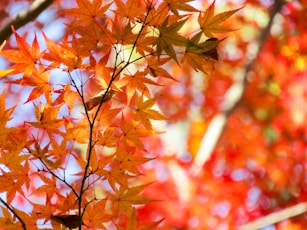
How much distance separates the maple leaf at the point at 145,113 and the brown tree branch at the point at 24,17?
34 centimetres

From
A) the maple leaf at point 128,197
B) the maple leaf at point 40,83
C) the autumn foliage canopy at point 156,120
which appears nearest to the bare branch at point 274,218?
the autumn foliage canopy at point 156,120

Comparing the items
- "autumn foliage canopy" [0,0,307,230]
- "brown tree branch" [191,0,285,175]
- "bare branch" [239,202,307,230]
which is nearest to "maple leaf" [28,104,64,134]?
"autumn foliage canopy" [0,0,307,230]

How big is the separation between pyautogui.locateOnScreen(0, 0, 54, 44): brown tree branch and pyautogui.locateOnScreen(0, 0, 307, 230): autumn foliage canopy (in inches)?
3.1

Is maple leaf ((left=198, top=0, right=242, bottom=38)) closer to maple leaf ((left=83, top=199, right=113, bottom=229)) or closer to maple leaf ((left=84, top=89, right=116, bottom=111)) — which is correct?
maple leaf ((left=84, top=89, right=116, bottom=111))

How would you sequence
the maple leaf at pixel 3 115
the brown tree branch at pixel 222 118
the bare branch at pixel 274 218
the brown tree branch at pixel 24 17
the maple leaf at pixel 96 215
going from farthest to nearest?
the brown tree branch at pixel 222 118 → the bare branch at pixel 274 218 → the brown tree branch at pixel 24 17 → the maple leaf at pixel 96 215 → the maple leaf at pixel 3 115

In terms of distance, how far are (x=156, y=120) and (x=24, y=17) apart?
1.21 feet

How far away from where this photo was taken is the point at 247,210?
10.6ft

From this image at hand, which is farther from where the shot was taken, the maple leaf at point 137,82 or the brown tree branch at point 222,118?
the brown tree branch at point 222,118

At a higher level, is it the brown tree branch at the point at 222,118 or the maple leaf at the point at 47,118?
the brown tree branch at the point at 222,118

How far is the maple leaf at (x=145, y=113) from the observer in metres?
1.00

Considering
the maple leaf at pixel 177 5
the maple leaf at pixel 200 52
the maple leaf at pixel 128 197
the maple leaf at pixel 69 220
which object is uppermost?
the maple leaf at pixel 177 5

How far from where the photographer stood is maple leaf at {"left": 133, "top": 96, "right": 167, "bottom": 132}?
100 centimetres

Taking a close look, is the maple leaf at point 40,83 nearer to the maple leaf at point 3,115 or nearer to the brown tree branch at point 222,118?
the maple leaf at point 3,115

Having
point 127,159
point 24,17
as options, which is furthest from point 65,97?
point 24,17
